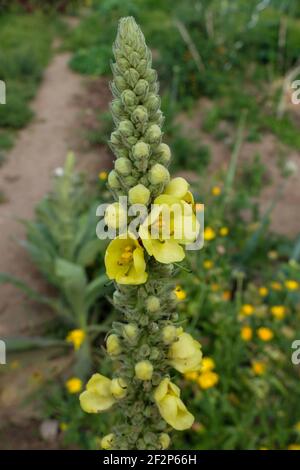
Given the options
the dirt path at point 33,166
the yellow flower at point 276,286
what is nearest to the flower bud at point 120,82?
the yellow flower at point 276,286

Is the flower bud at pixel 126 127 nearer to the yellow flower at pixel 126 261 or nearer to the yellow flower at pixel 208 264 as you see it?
the yellow flower at pixel 126 261

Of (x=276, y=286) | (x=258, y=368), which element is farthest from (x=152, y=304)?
(x=276, y=286)

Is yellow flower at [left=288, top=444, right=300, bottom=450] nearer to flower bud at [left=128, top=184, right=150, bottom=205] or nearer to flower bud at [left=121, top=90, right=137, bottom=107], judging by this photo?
flower bud at [left=128, top=184, right=150, bottom=205]

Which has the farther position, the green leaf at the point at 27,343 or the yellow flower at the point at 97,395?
the green leaf at the point at 27,343

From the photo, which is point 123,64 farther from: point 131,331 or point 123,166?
point 131,331

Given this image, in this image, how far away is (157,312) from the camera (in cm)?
137

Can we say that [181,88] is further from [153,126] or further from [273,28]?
[153,126]

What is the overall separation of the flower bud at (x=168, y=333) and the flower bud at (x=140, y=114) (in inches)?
21.1

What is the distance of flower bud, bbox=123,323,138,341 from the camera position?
1.37m

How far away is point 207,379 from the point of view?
119 inches

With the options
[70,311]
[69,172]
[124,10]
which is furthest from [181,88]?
[70,311]

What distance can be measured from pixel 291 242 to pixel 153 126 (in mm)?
3759

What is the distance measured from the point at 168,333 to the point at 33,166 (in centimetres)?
558

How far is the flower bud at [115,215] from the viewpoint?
1.27m
